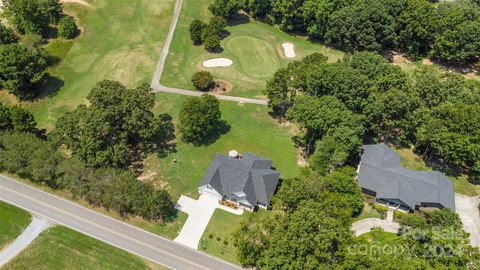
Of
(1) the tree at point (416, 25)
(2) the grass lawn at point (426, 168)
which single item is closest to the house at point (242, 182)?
(2) the grass lawn at point (426, 168)

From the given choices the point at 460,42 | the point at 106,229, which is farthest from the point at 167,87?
the point at 460,42

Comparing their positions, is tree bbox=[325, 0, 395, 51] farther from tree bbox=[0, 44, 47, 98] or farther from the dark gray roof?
tree bbox=[0, 44, 47, 98]

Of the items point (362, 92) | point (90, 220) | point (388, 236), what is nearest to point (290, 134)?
point (362, 92)

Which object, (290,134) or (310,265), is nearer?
(310,265)

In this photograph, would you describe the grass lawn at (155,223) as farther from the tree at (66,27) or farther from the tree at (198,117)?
the tree at (66,27)

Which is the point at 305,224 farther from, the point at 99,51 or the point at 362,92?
the point at 99,51

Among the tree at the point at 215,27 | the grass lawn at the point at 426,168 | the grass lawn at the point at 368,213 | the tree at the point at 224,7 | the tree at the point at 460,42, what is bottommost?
the grass lawn at the point at 368,213
